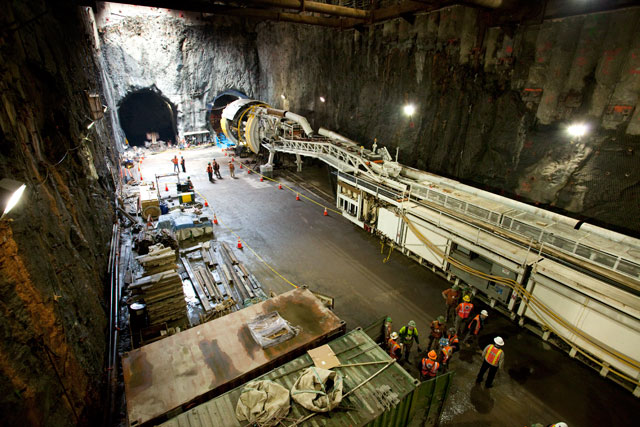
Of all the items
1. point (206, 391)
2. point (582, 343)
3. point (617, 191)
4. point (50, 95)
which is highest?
point (50, 95)

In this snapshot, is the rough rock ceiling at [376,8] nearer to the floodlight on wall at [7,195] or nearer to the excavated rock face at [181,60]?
the floodlight on wall at [7,195]

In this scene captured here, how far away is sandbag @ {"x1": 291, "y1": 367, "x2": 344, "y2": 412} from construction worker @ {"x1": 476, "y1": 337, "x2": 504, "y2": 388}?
11.8 ft

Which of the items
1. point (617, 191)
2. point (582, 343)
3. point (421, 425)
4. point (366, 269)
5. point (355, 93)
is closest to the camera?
point (421, 425)

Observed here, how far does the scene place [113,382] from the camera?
6059 millimetres

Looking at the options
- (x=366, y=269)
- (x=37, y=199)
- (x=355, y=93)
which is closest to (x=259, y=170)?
(x=355, y=93)

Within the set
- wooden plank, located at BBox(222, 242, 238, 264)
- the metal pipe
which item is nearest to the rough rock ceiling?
the metal pipe

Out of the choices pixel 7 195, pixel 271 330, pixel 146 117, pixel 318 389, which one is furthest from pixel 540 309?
pixel 146 117

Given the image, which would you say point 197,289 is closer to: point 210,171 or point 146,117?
point 210,171

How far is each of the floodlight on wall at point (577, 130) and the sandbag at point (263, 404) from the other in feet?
36.0

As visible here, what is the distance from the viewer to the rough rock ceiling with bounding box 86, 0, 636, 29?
9148 mm

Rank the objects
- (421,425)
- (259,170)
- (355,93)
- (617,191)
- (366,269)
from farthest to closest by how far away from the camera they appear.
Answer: (259,170) < (355,93) < (366,269) < (617,191) < (421,425)

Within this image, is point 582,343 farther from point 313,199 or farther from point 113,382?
point 313,199

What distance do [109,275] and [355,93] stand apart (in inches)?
601

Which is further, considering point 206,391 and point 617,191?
point 617,191
